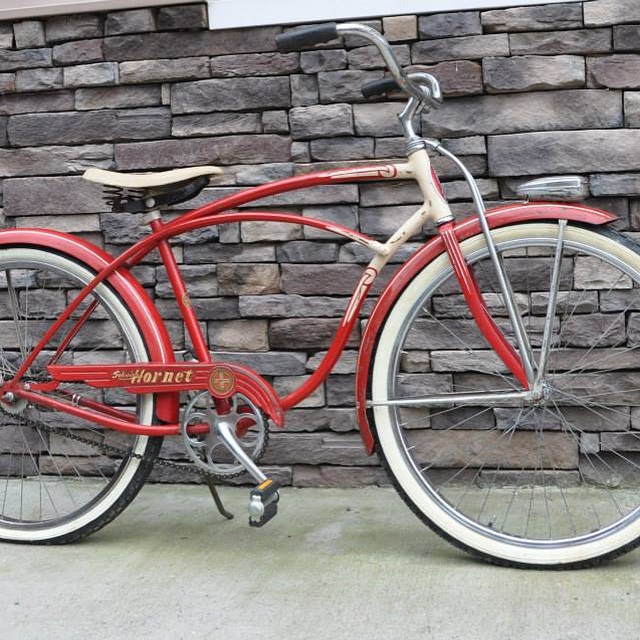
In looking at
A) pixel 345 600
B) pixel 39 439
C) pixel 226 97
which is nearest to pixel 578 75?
pixel 226 97

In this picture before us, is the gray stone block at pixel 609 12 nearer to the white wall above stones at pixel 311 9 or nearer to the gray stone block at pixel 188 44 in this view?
the white wall above stones at pixel 311 9

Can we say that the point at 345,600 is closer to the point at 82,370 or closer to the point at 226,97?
the point at 82,370

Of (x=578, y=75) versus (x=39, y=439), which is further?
(x=39, y=439)

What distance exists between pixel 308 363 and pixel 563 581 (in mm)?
1053

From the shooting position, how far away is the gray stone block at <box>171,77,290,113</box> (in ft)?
9.42

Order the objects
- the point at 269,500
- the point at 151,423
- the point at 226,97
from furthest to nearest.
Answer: the point at 226,97 < the point at 151,423 < the point at 269,500

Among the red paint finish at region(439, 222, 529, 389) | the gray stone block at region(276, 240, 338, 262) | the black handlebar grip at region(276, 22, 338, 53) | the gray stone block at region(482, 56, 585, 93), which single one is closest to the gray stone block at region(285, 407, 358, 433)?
the gray stone block at region(276, 240, 338, 262)

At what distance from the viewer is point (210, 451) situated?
96.9 inches

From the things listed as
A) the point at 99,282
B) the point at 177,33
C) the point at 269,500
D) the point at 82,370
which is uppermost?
the point at 177,33

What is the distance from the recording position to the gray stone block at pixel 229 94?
2.87 meters

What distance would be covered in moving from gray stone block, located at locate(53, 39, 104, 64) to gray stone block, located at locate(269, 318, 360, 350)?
998mm

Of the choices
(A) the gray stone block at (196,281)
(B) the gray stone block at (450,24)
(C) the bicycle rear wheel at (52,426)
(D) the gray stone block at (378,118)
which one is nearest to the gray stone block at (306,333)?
(A) the gray stone block at (196,281)

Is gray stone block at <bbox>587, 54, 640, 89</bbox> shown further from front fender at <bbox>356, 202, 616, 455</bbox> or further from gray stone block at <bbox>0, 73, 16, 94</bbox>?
gray stone block at <bbox>0, 73, 16, 94</bbox>

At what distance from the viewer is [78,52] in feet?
9.73
